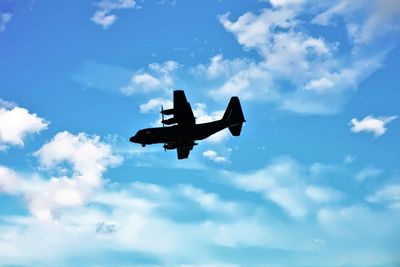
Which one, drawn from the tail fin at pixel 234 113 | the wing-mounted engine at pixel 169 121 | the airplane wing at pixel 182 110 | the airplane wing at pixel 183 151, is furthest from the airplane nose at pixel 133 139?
the tail fin at pixel 234 113

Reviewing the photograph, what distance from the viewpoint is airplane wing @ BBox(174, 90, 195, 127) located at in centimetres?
5281

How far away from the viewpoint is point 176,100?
174ft

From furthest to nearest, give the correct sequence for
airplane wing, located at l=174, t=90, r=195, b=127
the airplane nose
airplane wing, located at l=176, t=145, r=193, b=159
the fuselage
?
airplane wing, located at l=176, t=145, r=193, b=159 → the airplane nose → the fuselage → airplane wing, located at l=174, t=90, r=195, b=127

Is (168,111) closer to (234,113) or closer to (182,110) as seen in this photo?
(182,110)

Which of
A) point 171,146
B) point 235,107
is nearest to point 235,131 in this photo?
point 235,107

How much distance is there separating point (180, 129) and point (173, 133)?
1.03 m

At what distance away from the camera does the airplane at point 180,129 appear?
174 feet

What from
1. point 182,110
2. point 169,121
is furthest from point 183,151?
point 182,110

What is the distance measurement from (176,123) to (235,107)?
8.77 meters

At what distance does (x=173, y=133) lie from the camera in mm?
54062

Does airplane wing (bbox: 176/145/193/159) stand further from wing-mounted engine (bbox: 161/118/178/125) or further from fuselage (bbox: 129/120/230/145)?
wing-mounted engine (bbox: 161/118/178/125)

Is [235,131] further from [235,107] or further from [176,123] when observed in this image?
[176,123]

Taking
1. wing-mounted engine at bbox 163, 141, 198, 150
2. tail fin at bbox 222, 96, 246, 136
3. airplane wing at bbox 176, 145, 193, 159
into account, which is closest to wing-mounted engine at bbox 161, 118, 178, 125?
wing-mounted engine at bbox 163, 141, 198, 150

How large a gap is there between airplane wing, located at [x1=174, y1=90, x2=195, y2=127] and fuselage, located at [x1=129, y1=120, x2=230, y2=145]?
2.13ft
